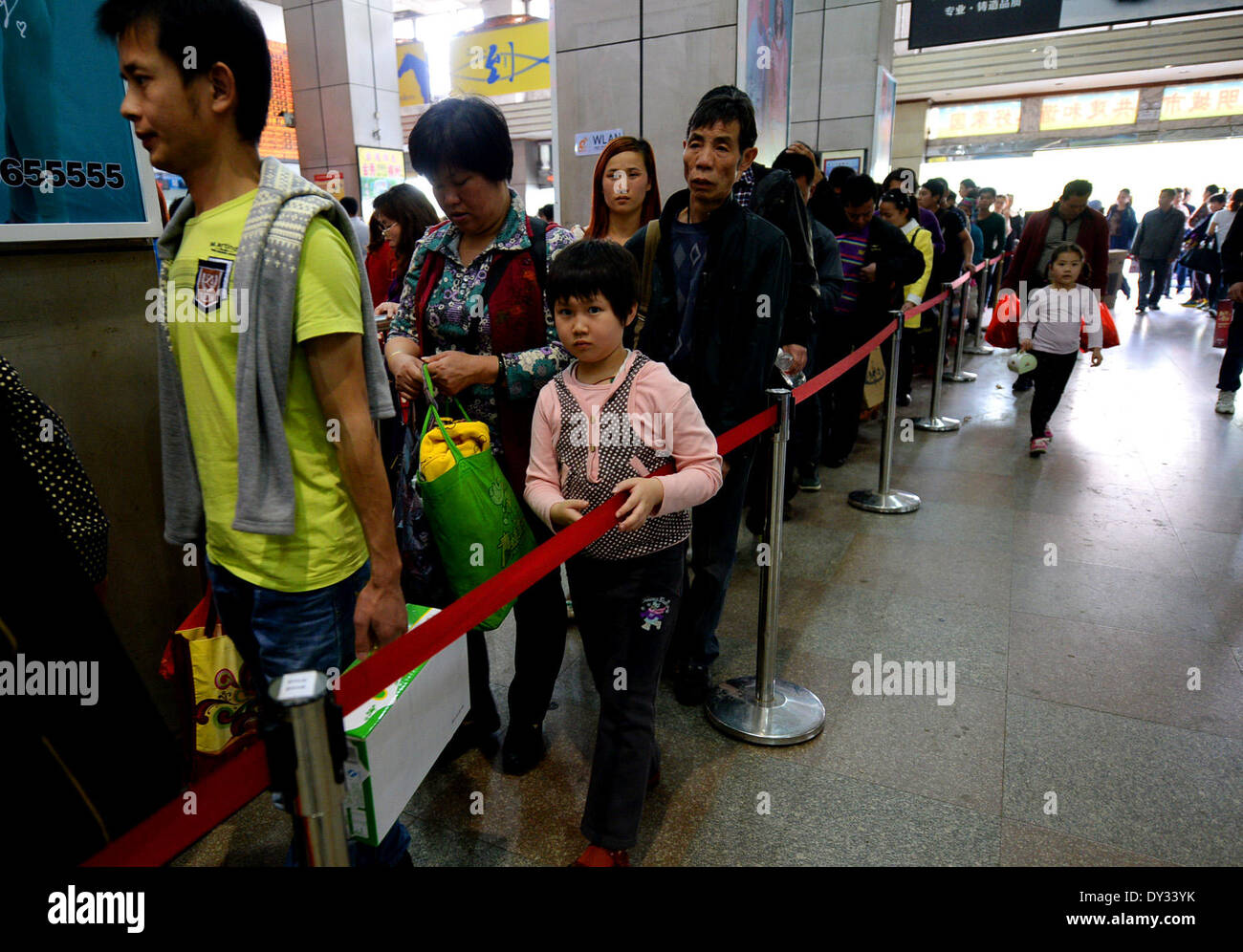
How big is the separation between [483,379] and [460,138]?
1.97 ft

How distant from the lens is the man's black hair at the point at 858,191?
5.13 metres

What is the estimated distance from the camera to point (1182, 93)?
57.2ft

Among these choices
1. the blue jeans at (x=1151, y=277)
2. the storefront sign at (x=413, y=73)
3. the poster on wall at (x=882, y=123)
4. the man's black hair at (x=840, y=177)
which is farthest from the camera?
the storefront sign at (x=413, y=73)

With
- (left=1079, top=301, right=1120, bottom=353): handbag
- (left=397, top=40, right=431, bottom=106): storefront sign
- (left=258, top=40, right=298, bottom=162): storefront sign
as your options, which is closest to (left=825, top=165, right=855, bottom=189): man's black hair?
(left=1079, top=301, right=1120, bottom=353): handbag

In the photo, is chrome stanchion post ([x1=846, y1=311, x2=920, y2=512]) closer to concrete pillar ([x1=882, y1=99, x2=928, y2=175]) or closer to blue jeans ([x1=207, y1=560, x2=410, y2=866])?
blue jeans ([x1=207, y1=560, x2=410, y2=866])

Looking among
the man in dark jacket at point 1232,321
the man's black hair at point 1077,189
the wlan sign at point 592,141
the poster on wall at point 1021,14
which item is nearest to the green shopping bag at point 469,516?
the wlan sign at point 592,141

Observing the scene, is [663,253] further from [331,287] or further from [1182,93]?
[1182,93]

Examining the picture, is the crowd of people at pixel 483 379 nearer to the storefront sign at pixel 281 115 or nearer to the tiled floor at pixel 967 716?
the tiled floor at pixel 967 716

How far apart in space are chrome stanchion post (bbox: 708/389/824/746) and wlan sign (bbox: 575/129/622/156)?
132 inches

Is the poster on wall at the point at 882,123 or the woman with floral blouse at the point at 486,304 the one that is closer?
the woman with floral blouse at the point at 486,304

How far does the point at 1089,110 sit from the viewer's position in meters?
18.4

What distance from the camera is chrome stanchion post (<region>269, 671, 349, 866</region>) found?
3.26 ft

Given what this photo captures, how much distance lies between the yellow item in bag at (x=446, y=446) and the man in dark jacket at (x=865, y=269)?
3624mm

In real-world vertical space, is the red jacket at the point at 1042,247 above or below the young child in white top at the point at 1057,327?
above
